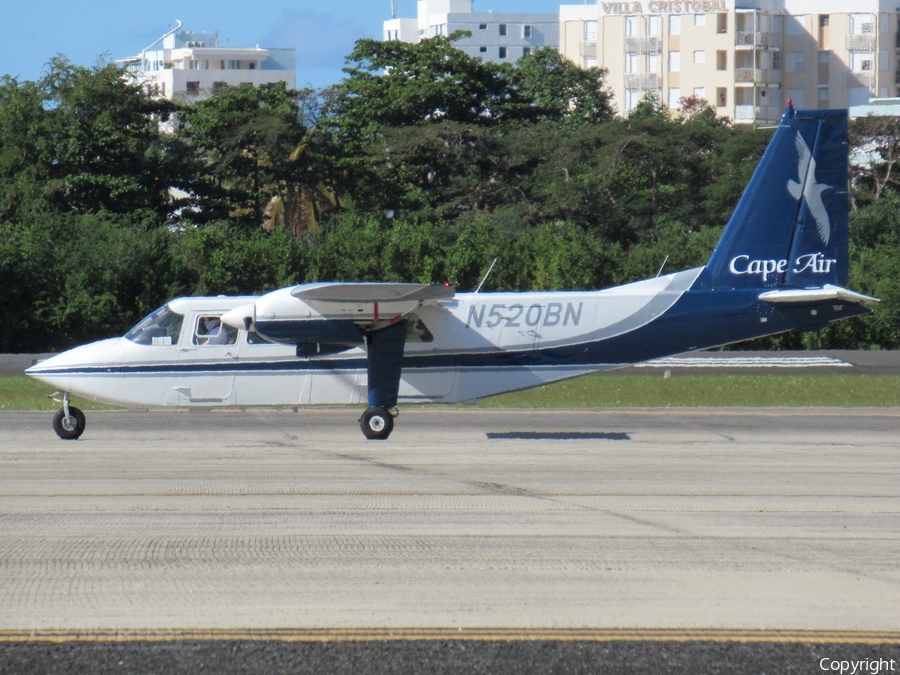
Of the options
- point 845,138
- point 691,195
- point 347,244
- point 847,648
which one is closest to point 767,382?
point 845,138

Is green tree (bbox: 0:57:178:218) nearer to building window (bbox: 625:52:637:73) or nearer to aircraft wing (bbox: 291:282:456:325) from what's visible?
aircraft wing (bbox: 291:282:456:325)

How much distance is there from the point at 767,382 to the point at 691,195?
2209 centimetres

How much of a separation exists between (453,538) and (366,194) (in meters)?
37.3

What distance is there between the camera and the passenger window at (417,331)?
16406mm

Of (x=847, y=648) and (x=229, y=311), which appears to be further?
(x=229, y=311)

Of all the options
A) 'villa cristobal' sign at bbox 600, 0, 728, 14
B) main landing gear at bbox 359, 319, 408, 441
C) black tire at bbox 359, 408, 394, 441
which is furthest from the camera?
'villa cristobal' sign at bbox 600, 0, 728, 14

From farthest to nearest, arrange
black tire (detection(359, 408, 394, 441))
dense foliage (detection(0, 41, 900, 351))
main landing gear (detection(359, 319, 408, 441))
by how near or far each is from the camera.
→ dense foliage (detection(0, 41, 900, 351)) → main landing gear (detection(359, 319, 408, 441)) → black tire (detection(359, 408, 394, 441))

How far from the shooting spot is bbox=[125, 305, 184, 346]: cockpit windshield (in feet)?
53.8

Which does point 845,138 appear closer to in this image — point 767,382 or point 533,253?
point 767,382

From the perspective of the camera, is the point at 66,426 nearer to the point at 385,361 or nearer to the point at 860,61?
the point at 385,361

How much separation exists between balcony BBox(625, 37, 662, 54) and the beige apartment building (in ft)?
0.34

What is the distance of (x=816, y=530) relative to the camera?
9898 mm

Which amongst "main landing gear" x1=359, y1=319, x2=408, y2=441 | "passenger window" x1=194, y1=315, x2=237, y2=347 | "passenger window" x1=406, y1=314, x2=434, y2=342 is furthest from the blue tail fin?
"passenger window" x1=194, y1=315, x2=237, y2=347

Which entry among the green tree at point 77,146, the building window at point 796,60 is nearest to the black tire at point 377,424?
the green tree at point 77,146
